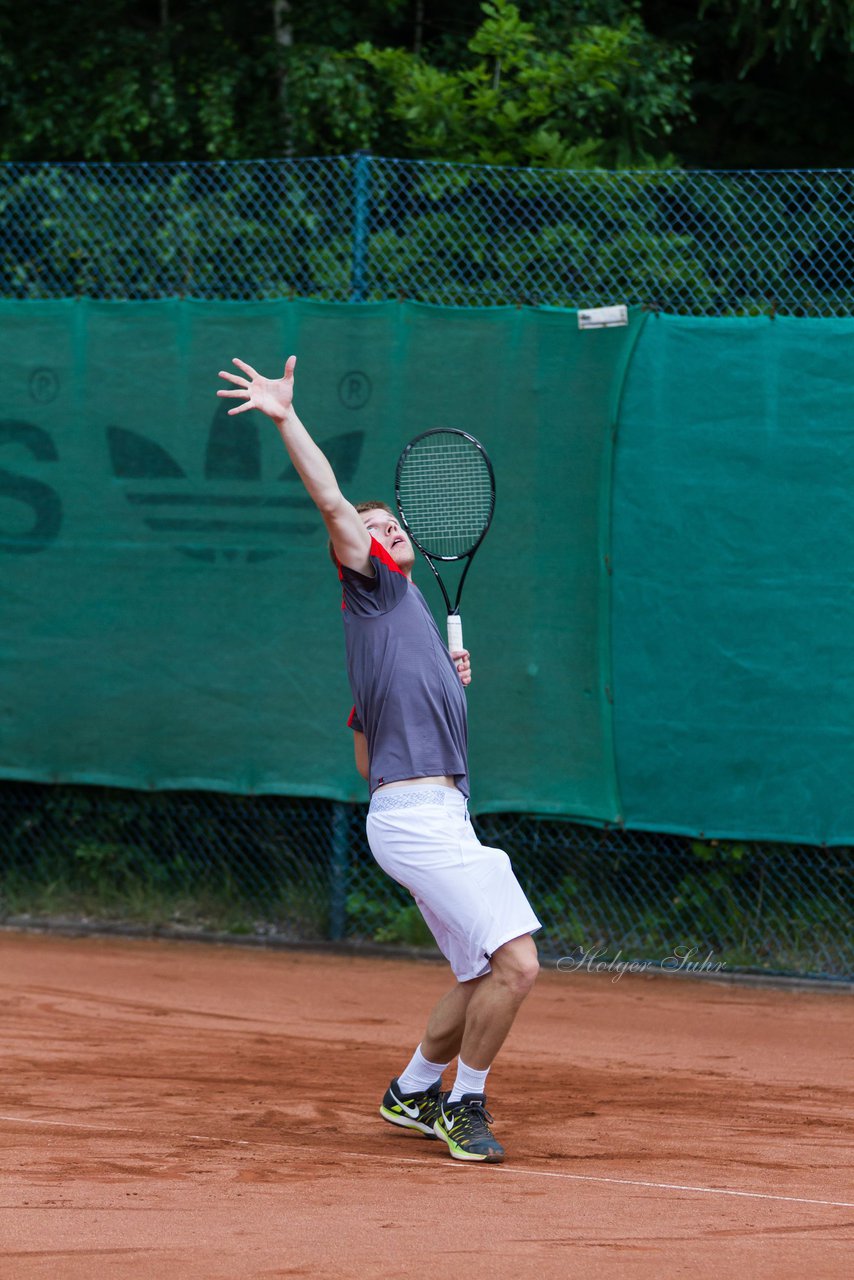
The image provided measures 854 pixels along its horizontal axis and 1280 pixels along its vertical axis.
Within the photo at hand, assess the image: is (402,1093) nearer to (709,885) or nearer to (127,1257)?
(127,1257)

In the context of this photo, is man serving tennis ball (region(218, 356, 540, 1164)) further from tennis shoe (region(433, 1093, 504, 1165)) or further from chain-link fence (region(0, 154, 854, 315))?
chain-link fence (region(0, 154, 854, 315))

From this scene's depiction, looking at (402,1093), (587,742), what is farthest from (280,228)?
(402,1093)

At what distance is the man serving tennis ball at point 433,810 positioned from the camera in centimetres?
423

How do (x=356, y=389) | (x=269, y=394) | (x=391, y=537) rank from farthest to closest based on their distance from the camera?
(x=356, y=389)
(x=391, y=537)
(x=269, y=394)

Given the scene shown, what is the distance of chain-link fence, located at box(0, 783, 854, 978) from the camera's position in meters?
6.38

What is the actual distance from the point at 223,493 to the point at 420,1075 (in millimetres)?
3082

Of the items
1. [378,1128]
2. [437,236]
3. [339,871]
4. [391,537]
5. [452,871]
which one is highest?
[437,236]

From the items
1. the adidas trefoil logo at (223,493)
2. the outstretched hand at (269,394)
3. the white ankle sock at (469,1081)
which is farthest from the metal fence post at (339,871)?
the outstretched hand at (269,394)

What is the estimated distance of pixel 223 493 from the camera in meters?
6.79

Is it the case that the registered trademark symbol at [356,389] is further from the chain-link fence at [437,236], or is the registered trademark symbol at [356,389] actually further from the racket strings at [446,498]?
the racket strings at [446,498]

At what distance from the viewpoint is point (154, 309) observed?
6.86 metres

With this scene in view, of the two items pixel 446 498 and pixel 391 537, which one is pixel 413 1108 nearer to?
pixel 391 537

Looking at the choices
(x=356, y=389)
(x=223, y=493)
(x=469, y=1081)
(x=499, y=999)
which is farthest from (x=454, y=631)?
(x=223, y=493)

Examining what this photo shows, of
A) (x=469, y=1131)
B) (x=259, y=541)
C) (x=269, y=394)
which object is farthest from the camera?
(x=259, y=541)
